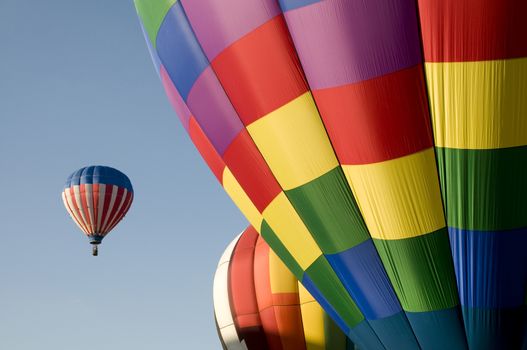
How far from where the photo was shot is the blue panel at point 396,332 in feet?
17.1

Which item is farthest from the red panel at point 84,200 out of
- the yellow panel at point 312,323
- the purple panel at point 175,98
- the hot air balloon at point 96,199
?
the purple panel at point 175,98

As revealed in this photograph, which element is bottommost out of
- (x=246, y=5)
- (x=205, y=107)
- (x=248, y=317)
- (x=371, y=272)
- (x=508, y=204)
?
(x=248, y=317)

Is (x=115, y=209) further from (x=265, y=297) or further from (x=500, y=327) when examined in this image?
(x=500, y=327)

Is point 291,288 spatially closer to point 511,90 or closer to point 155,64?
point 155,64

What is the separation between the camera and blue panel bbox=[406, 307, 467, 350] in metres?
4.97

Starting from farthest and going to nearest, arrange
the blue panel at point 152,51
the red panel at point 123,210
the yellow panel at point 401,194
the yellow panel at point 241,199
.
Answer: the red panel at point 123,210 < the blue panel at point 152,51 < the yellow panel at point 241,199 < the yellow panel at point 401,194

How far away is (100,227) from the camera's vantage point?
53.7ft

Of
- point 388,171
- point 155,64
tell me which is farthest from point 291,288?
point 388,171

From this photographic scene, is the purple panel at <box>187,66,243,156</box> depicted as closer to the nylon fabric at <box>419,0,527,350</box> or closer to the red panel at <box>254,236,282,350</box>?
the nylon fabric at <box>419,0,527,350</box>

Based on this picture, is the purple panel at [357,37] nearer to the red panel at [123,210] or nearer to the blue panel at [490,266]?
the blue panel at [490,266]

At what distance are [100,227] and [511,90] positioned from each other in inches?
514

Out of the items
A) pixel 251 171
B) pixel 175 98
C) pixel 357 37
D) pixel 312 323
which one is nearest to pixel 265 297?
pixel 312 323

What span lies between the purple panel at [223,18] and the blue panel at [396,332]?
7.49ft

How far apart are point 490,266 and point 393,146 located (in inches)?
38.9
